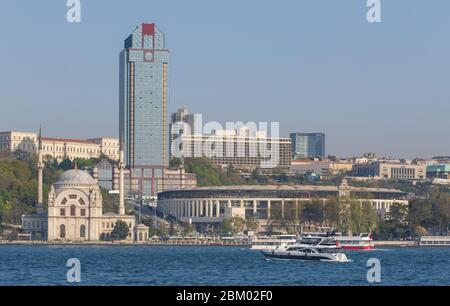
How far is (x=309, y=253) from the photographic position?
79.3 m

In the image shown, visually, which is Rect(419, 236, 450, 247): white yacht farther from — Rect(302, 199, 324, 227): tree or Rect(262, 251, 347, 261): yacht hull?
Rect(262, 251, 347, 261): yacht hull

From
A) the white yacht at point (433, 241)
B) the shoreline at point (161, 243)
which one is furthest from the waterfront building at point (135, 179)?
the white yacht at point (433, 241)

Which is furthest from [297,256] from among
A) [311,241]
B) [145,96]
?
[145,96]

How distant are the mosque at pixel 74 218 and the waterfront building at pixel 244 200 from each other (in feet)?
61.5

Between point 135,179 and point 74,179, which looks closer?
point 74,179

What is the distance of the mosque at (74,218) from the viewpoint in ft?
481

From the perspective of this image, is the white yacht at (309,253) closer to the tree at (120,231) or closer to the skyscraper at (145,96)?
the tree at (120,231)

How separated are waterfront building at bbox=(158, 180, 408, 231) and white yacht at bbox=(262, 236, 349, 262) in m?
79.1

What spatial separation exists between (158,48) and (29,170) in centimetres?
3218

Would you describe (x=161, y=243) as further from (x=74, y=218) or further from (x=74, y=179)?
(x=74, y=179)

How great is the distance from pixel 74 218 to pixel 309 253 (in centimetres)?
7211

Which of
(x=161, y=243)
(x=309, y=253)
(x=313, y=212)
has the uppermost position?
(x=313, y=212)

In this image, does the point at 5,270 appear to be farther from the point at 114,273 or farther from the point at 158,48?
the point at 158,48

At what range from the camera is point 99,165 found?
19712 centimetres
